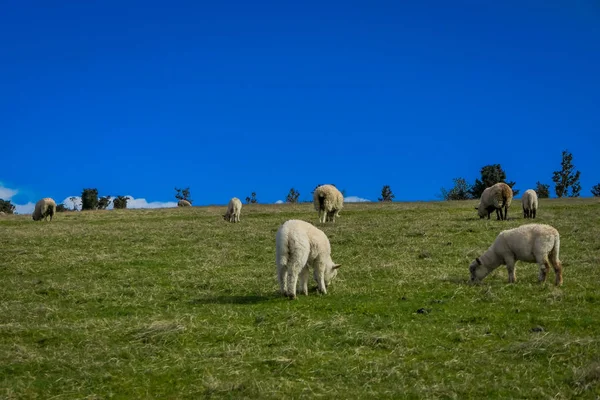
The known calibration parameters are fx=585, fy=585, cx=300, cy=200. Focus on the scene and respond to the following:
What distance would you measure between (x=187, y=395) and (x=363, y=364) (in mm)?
2725

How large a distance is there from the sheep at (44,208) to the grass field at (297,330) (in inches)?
1108

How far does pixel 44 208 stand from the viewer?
4825 centimetres

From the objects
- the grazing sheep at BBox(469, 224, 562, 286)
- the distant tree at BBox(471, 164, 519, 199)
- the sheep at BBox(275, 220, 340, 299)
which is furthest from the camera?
the distant tree at BBox(471, 164, 519, 199)

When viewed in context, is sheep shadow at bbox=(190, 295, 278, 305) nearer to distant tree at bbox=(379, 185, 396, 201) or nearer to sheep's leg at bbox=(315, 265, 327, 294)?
sheep's leg at bbox=(315, 265, 327, 294)

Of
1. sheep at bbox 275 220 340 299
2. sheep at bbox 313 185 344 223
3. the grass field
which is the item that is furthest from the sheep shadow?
sheep at bbox 313 185 344 223

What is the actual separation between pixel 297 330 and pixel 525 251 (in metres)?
7.31

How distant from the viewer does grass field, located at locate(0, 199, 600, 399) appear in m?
8.45

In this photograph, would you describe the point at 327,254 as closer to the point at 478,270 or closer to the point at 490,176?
Result: the point at 478,270

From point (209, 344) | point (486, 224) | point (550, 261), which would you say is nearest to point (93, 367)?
point (209, 344)

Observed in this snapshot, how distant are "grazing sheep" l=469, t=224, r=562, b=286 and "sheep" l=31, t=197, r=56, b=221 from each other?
41169mm

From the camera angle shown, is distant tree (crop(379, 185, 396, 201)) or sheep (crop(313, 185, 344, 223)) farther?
distant tree (crop(379, 185, 396, 201))

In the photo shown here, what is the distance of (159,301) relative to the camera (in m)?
14.9

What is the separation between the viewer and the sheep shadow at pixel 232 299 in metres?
14.5

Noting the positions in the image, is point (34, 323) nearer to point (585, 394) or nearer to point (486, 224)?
point (585, 394)
